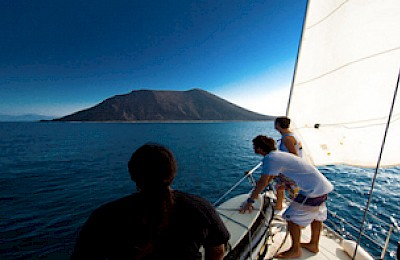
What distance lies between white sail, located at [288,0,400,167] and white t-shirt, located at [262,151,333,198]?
6.43 ft

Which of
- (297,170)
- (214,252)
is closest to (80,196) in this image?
(214,252)

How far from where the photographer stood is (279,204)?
4398 mm

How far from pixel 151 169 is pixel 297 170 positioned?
2255 mm

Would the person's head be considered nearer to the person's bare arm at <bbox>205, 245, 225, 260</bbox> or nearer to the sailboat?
the person's bare arm at <bbox>205, 245, 225, 260</bbox>

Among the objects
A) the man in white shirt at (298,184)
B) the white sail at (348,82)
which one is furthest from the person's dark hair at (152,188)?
the white sail at (348,82)

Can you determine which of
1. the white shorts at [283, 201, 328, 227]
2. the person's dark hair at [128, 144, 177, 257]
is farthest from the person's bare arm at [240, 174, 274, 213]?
the person's dark hair at [128, 144, 177, 257]

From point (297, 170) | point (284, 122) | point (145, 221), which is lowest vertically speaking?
point (297, 170)

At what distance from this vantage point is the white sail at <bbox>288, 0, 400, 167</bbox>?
3309mm

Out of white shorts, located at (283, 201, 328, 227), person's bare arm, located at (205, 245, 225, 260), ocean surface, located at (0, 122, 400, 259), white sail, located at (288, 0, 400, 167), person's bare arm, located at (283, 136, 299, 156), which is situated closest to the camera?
person's bare arm, located at (205, 245, 225, 260)

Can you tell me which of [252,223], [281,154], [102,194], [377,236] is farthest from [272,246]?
[102,194]

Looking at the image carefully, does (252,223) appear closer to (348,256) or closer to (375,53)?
(348,256)

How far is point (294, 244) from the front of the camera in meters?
2.95

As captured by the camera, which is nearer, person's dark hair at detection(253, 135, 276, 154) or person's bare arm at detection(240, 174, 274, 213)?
person's bare arm at detection(240, 174, 274, 213)

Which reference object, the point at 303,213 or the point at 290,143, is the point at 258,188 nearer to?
the point at 303,213
